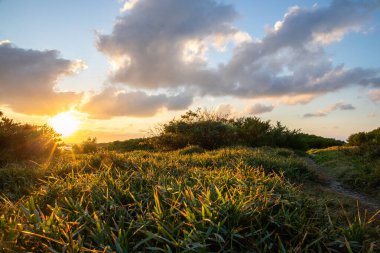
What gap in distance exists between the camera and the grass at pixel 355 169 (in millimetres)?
9618

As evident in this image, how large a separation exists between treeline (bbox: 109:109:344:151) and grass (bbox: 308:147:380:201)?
586cm

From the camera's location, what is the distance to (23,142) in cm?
1300

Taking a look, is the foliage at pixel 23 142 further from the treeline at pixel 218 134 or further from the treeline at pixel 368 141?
the treeline at pixel 368 141

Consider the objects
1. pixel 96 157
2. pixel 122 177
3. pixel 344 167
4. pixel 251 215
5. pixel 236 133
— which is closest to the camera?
pixel 251 215

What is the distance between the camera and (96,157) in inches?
381

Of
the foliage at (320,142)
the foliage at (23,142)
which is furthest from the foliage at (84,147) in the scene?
the foliage at (320,142)

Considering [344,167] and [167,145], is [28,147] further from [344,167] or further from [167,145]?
[344,167]

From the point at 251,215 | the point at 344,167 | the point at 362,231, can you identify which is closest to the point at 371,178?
the point at 344,167

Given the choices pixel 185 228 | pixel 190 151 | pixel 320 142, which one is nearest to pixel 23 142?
pixel 190 151

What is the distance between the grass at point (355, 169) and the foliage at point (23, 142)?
11.4 metres

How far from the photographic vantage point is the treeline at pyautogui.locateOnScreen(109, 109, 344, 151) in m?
20.0

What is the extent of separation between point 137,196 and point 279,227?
2179 millimetres

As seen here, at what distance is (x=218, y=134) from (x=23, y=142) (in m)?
10.9

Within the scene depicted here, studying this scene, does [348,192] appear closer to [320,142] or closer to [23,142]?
[23,142]
